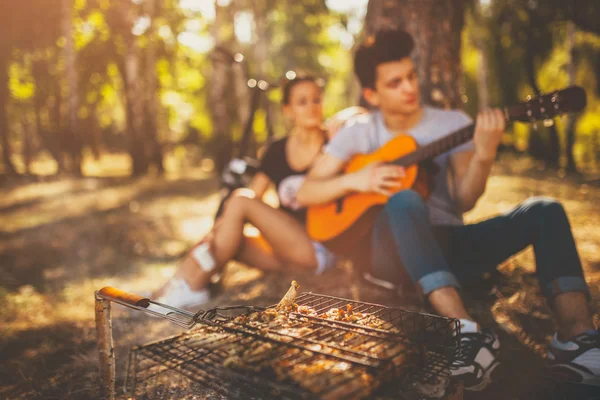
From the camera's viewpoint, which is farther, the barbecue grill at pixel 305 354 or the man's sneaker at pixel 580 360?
the man's sneaker at pixel 580 360

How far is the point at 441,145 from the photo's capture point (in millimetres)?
3256

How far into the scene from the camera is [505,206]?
720 centimetres

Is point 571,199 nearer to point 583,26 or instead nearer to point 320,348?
point 583,26

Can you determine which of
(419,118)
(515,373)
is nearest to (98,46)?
(419,118)

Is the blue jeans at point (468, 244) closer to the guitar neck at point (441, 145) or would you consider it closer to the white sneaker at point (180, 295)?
the guitar neck at point (441, 145)

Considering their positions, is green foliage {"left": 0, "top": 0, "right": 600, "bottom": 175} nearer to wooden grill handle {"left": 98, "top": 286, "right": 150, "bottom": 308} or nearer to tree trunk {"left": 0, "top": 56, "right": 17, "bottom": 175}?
tree trunk {"left": 0, "top": 56, "right": 17, "bottom": 175}

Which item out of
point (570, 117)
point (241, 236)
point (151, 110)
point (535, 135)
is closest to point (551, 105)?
point (241, 236)

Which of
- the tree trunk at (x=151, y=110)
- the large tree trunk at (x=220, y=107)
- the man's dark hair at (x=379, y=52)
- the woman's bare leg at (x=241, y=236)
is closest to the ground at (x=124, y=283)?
the woman's bare leg at (x=241, y=236)

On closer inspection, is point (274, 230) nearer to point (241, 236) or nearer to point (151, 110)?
point (241, 236)

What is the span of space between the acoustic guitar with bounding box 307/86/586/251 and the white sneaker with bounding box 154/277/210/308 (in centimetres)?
110

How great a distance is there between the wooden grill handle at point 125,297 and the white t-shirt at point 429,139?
6.74 feet

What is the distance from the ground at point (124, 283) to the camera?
2.96 meters

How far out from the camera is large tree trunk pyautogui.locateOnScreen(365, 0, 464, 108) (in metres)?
4.84

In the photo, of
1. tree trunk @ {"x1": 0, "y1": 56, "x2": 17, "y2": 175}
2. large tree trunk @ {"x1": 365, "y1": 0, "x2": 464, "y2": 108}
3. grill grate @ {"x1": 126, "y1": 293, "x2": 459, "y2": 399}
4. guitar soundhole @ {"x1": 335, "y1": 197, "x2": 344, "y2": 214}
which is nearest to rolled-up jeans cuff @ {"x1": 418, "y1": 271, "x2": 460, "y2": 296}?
grill grate @ {"x1": 126, "y1": 293, "x2": 459, "y2": 399}
